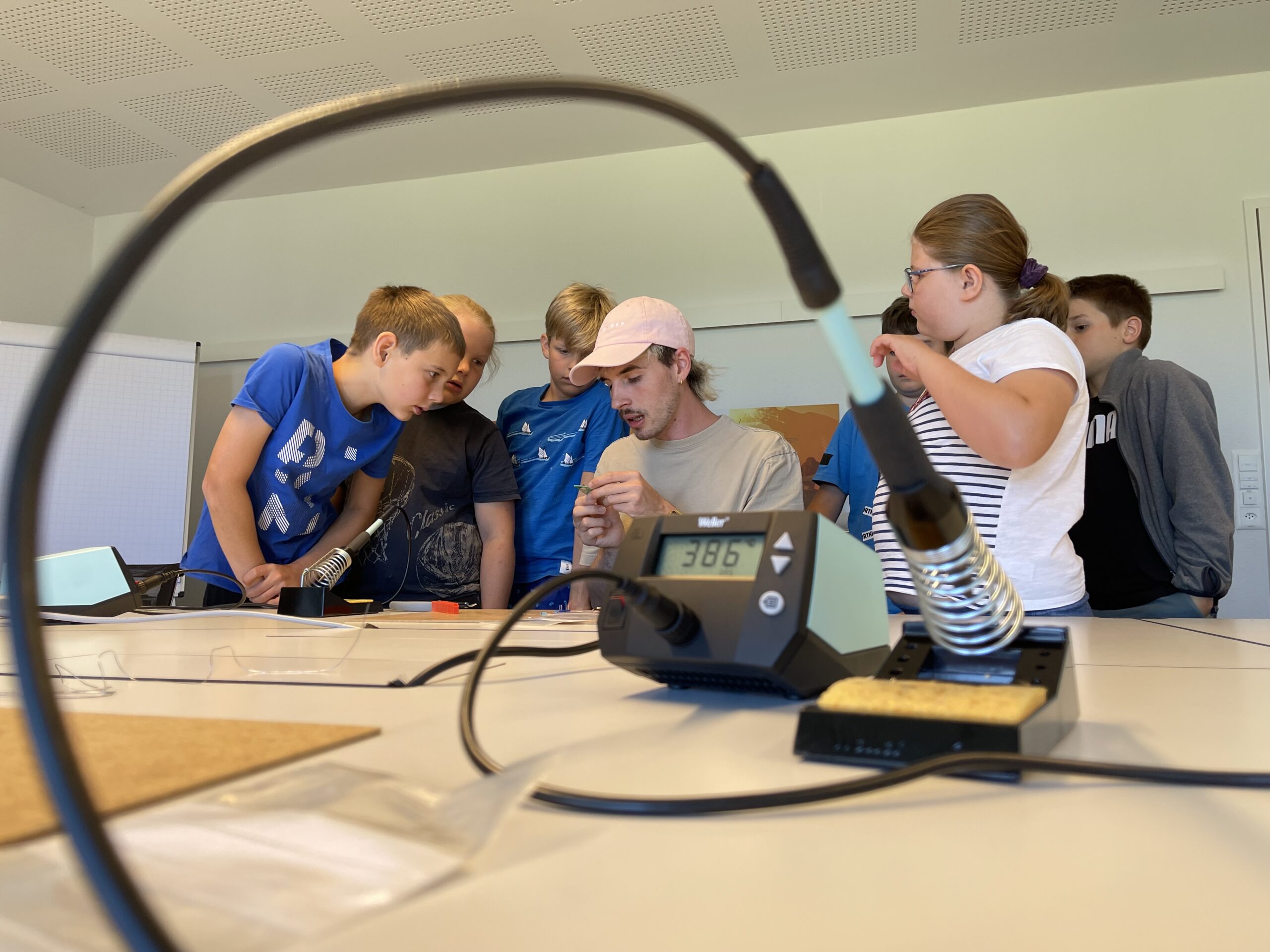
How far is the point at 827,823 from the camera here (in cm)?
29

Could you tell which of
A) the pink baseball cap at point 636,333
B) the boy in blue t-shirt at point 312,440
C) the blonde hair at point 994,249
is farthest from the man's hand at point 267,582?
the blonde hair at point 994,249

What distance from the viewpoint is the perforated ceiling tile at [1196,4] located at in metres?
2.24

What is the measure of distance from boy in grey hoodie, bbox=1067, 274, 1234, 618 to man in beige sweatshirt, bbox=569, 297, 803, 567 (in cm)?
74

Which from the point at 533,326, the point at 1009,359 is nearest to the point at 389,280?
the point at 533,326

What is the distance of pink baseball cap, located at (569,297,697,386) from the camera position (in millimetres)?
1733

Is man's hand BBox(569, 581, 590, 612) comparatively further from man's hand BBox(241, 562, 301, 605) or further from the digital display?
the digital display

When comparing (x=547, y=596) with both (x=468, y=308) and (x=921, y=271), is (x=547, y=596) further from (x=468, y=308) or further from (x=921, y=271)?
(x=921, y=271)

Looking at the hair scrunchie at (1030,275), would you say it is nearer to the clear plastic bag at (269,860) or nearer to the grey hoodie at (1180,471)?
the grey hoodie at (1180,471)

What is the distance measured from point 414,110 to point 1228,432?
292 cm

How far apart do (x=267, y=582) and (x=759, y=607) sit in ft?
4.04

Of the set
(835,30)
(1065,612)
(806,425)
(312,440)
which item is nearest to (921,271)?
(1065,612)

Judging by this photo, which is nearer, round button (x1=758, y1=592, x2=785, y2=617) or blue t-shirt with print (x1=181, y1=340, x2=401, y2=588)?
round button (x1=758, y1=592, x2=785, y2=617)

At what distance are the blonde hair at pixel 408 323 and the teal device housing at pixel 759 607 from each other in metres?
1.30

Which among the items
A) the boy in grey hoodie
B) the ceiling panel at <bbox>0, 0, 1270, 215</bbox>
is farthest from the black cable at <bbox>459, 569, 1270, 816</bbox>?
the ceiling panel at <bbox>0, 0, 1270, 215</bbox>
